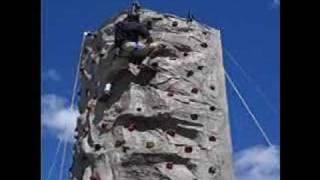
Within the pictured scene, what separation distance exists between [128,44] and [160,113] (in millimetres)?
945

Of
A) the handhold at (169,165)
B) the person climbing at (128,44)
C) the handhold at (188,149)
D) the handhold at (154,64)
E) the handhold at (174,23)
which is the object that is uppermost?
the handhold at (174,23)

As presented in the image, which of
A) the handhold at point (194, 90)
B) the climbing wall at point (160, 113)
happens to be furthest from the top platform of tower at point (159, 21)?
the handhold at point (194, 90)

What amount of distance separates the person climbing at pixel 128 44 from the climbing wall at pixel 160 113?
3.5 inches

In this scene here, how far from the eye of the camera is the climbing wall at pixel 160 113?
335 inches

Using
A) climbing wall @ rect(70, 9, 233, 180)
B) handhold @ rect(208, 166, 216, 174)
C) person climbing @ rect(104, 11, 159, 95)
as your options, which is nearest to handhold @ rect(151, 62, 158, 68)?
climbing wall @ rect(70, 9, 233, 180)

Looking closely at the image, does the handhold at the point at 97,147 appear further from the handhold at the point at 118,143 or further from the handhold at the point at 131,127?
the handhold at the point at 131,127

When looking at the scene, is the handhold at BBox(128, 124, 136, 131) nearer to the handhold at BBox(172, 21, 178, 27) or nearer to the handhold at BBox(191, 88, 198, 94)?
the handhold at BBox(191, 88, 198, 94)

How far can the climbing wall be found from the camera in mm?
8516
